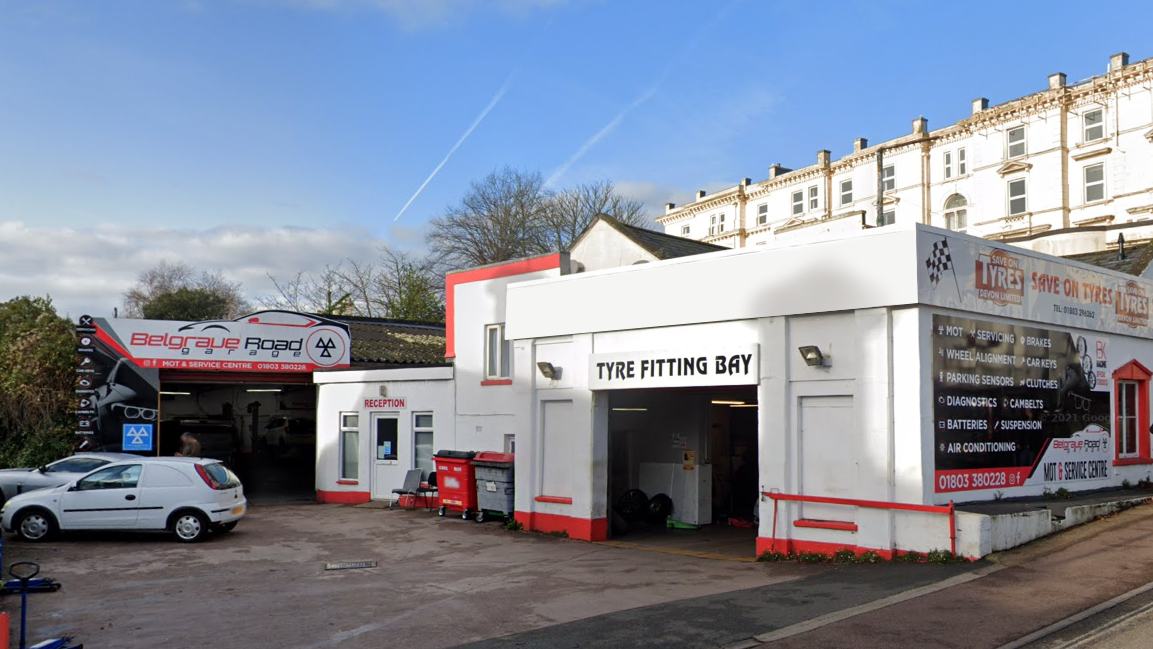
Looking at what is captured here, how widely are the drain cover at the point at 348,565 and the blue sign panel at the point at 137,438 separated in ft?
36.8

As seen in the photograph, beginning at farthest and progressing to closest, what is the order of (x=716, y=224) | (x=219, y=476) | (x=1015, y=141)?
(x=716, y=224) < (x=1015, y=141) < (x=219, y=476)

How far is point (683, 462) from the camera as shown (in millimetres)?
18094

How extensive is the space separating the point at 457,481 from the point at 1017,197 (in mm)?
43517

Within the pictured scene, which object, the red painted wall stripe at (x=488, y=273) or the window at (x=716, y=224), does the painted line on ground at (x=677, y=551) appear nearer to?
the red painted wall stripe at (x=488, y=273)

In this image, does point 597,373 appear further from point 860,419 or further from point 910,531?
point 910,531

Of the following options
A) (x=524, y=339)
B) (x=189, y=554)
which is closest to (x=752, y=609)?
(x=524, y=339)

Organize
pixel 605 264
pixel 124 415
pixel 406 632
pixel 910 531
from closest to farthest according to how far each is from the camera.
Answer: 1. pixel 406 632
2. pixel 910 531
3. pixel 124 415
4. pixel 605 264

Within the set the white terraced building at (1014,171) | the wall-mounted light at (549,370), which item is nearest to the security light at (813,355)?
the wall-mounted light at (549,370)

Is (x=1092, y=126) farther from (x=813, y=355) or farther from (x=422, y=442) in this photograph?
(x=813, y=355)

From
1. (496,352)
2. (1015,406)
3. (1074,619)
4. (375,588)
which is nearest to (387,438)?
(496,352)

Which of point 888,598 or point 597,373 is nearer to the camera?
point 888,598

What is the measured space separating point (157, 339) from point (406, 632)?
55.5ft

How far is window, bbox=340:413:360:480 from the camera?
23797 mm

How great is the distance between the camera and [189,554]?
15.4m
